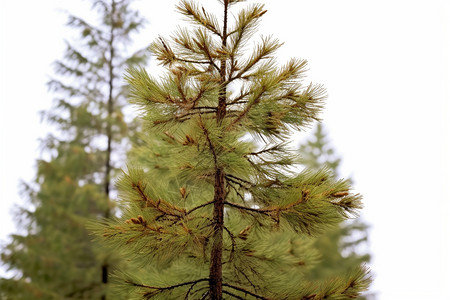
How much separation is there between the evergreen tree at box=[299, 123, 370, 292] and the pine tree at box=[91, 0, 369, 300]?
30.6 ft

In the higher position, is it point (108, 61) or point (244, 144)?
point (108, 61)

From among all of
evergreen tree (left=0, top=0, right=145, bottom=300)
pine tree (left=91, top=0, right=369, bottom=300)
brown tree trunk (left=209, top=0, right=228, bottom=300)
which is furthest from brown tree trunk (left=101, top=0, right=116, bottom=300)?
brown tree trunk (left=209, top=0, right=228, bottom=300)

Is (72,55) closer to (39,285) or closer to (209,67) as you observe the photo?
(39,285)

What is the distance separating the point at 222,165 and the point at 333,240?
12613 millimetres

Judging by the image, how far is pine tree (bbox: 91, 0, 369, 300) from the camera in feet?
12.3

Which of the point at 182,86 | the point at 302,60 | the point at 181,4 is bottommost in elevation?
the point at 182,86

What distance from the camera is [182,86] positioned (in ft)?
12.8

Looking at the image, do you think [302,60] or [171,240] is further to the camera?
[302,60]

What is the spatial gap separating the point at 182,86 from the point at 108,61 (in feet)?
21.6

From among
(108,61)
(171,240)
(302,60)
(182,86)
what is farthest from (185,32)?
(108,61)

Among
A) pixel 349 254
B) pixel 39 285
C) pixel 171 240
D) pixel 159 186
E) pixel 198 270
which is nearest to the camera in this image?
pixel 171 240

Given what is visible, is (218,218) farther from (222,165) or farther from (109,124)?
(109,124)

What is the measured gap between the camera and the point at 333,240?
1523 centimetres

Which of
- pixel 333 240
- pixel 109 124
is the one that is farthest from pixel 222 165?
pixel 333 240
